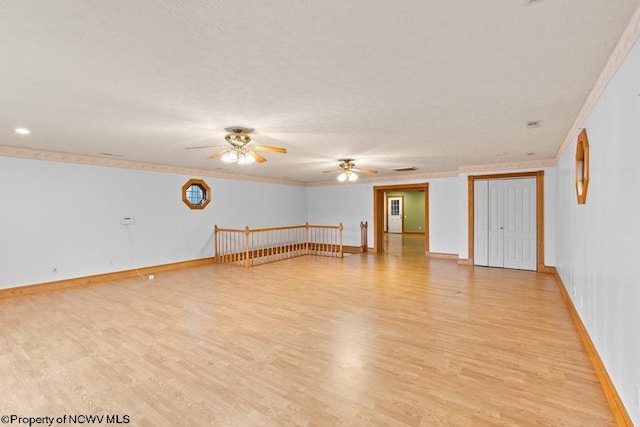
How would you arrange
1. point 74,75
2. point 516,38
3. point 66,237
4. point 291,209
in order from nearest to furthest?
point 516,38, point 74,75, point 66,237, point 291,209

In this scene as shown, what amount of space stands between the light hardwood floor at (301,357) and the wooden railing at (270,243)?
9.01 ft

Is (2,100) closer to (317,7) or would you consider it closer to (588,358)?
(317,7)

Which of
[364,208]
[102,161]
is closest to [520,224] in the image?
[364,208]

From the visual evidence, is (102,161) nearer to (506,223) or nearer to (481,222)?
(481,222)

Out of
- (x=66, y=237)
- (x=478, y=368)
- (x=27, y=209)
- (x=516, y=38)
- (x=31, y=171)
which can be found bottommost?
(x=478, y=368)

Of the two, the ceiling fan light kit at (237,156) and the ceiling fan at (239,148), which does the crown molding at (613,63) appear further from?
the ceiling fan light kit at (237,156)

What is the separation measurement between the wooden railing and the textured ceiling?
4.20m

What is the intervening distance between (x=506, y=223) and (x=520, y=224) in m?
0.26

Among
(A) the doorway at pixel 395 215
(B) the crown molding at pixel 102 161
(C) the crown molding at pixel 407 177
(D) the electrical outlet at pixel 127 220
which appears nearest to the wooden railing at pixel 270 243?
(B) the crown molding at pixel 102 161

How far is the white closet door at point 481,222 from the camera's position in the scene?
695cm

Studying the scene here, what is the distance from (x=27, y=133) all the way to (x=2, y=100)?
1.53 meters

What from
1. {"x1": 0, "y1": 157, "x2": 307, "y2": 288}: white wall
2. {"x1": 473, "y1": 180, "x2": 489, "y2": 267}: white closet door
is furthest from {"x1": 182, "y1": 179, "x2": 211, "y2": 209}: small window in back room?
{"x1": 473, "y1": 180, "x2": 489, "y2": 267}: white closet door

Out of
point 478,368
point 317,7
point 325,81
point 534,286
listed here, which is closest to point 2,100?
point 325,81

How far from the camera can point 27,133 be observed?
3975 millimetres
